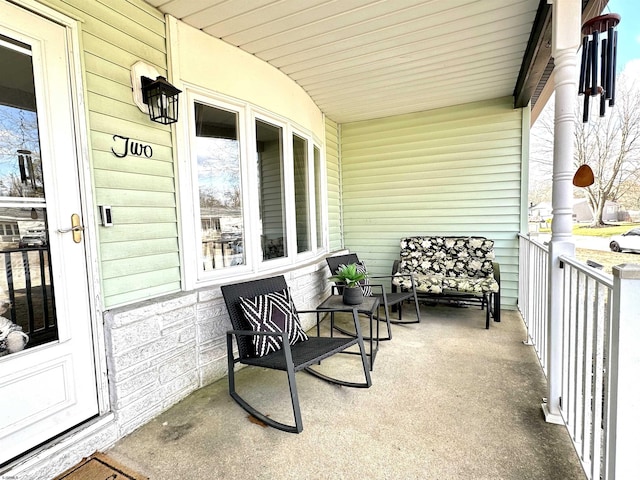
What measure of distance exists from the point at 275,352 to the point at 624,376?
1.78m

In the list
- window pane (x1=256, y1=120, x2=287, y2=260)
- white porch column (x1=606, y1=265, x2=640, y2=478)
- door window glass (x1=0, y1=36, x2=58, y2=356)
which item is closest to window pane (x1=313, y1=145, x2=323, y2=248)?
window pane (x1=256, y1=120, x2=287, y2=260)


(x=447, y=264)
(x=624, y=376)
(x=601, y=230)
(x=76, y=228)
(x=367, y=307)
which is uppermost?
(x=76, y=228)

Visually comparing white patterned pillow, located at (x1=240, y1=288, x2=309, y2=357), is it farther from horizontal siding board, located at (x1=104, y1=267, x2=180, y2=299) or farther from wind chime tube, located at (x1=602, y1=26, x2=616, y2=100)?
wind chime tube, located at (x1=602, y1=26, x2=616, y2=100)

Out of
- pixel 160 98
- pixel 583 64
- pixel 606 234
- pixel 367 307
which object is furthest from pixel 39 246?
pixel 606 234

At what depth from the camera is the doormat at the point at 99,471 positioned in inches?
64.1

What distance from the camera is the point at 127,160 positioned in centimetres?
205

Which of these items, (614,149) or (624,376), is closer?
(624,376)

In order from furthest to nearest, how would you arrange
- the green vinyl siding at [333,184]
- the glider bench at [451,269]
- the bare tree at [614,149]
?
1. the green vinyl siding at [333,184]
2. the bare tree at [614,149]
3. the glider bench at [451,269]

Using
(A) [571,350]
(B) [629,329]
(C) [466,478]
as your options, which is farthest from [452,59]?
(C) [466,478]

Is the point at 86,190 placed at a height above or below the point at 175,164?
below

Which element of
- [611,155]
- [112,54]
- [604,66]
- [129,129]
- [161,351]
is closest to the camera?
[604,66]

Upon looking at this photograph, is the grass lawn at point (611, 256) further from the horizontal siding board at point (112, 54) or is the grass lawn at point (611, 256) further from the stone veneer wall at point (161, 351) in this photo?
the horizontal siding board at point (112, 54)

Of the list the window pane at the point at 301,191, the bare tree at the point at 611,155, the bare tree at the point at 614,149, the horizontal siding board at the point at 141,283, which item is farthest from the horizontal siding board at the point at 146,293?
the bare tree at the point at 611,155

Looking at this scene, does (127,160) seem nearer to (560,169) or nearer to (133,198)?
(133,198)
